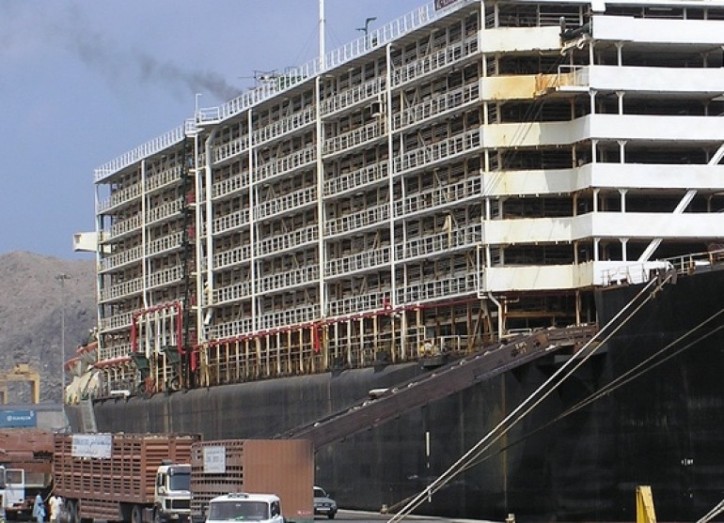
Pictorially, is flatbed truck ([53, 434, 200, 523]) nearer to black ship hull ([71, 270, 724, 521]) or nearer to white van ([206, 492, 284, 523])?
black ship hull ([71, 270, 724, 521])

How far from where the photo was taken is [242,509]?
45.7m

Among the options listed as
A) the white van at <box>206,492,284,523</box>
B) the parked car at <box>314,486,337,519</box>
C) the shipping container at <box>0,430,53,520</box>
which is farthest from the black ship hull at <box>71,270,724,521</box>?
the shipping container at <box>0,430,53,520</box>

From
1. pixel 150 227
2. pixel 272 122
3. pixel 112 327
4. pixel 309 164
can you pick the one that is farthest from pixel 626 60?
pixel 112 327

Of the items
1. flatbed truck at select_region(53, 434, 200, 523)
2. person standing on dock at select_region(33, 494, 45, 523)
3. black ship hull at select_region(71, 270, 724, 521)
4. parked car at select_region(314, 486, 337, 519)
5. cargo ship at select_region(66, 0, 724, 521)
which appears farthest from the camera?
person standing on dock at select_region(33, 494, 45, 523)

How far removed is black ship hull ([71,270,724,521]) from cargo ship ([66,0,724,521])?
0.08 metres

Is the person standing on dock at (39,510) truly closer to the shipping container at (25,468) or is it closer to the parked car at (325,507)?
the shipping container at (25,468)

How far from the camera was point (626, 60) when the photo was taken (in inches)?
2562

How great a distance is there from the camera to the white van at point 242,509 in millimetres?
45594

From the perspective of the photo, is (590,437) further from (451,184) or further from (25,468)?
(25,468)

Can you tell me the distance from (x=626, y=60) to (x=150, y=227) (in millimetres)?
47610

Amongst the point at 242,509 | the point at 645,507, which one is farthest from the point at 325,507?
the point at 645,507

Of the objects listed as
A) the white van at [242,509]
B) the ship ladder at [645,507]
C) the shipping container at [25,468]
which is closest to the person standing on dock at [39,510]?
the shipping container at [25,468]

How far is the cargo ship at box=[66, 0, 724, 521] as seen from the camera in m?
55.7

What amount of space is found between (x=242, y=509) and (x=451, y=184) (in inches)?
1050
